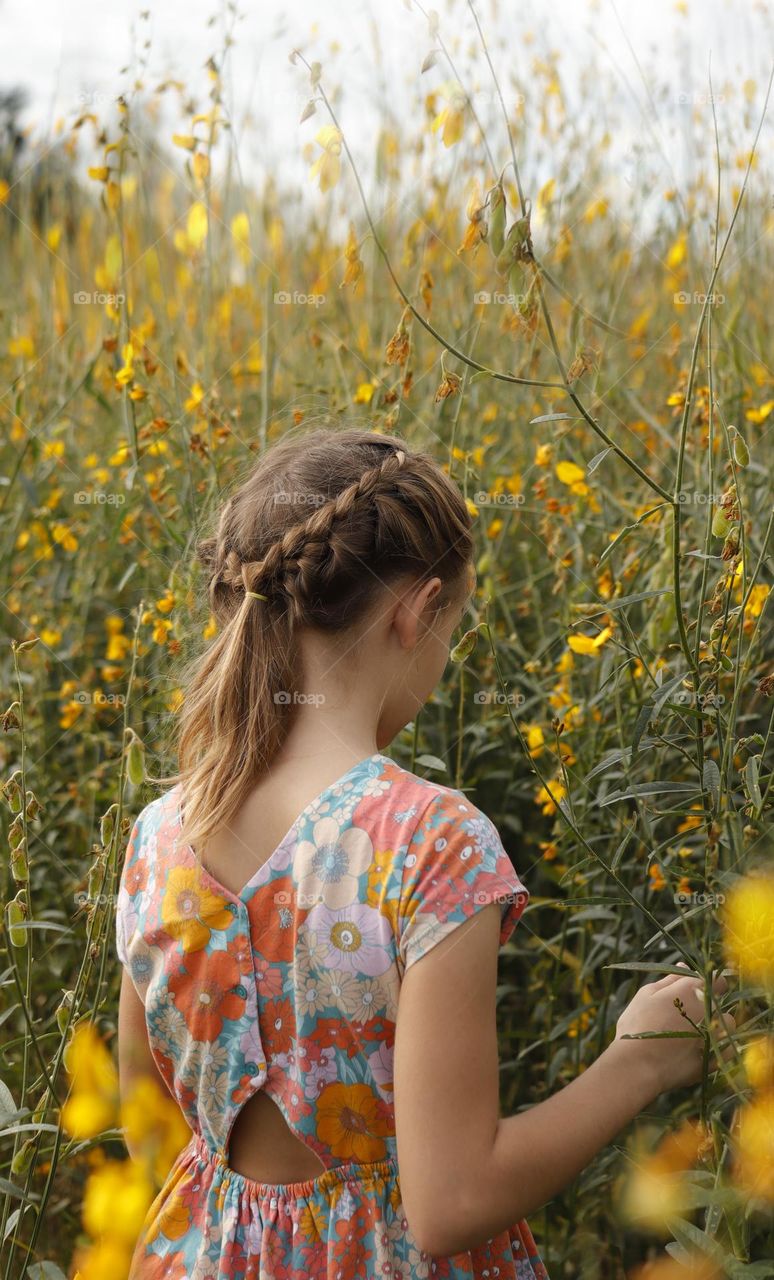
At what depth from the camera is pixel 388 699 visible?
0.97 meters

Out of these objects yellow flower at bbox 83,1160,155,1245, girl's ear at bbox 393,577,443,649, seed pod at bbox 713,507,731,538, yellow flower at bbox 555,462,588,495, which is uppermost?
seed pod at bbox 713,507,731,538

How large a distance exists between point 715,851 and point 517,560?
1140mm

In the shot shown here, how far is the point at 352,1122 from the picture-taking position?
0.92 metres

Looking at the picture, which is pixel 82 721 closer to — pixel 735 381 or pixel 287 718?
pixel 287 718

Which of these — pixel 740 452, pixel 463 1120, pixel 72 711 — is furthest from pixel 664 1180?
pixel 72 711

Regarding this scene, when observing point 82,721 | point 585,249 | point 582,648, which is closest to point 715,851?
point 582,648

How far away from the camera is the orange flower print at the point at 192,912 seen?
93 cm

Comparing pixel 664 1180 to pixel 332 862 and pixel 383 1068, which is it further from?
pixel 332 862

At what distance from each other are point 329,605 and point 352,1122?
40cm

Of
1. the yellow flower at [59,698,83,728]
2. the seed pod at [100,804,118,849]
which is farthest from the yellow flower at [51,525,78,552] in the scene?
the seed pod at [100,804,118,849]

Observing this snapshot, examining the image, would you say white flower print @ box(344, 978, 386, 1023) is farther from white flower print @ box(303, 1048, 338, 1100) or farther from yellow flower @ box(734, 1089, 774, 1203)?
yellow flower @ box(734, 1089, 774, 1203)

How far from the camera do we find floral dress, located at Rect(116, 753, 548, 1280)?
0.86 m

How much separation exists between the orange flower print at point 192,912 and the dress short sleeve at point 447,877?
163mm

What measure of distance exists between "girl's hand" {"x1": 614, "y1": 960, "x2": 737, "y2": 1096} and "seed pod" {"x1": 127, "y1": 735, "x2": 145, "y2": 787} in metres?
0.44
